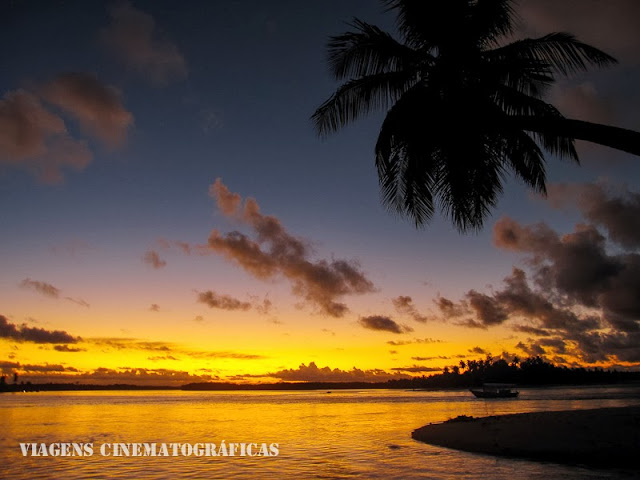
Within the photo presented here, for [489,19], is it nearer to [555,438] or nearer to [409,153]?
[409,153]

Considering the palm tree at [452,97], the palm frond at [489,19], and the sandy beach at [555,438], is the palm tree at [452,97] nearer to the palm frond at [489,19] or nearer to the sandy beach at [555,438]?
the palm frond at [489,19]

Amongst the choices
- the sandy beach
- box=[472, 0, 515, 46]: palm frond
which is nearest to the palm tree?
box=[472, 0, 515, 46]: palm frond


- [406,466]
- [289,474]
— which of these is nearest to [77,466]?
[289,474]

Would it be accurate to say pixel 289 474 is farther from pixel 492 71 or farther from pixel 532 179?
pixel 492 71

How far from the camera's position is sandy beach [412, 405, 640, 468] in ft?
63.4

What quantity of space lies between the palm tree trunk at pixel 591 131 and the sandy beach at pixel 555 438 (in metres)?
14.3

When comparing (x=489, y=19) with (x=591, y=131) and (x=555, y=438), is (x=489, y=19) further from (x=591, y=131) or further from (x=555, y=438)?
(x=555, y=438)

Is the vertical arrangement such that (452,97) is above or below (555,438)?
above

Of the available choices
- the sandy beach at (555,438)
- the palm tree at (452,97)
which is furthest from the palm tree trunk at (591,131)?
the sandy beach at (555,438)

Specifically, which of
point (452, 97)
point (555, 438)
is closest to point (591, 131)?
point (452, 97)

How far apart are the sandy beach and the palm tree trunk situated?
47.0ft

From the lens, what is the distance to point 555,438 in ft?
75.8

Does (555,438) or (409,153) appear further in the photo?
(555,438)

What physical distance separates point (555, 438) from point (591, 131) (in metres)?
18.8
